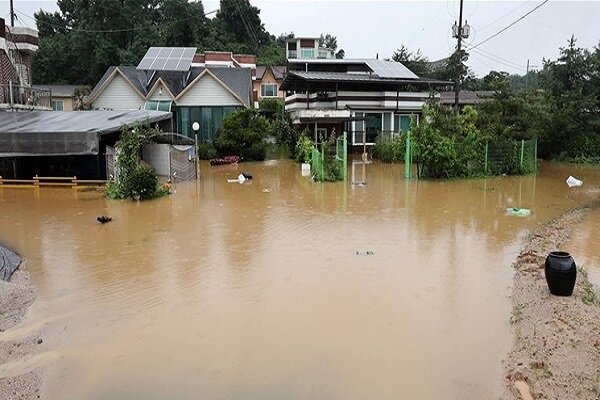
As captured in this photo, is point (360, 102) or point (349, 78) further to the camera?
point (360, 102)

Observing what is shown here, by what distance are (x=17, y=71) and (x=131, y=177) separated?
1572cm

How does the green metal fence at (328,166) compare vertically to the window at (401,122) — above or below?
below

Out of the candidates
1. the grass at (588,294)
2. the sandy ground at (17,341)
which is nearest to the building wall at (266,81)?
the sandy ground at (17,341)

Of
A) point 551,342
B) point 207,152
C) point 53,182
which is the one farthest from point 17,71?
point 551,342

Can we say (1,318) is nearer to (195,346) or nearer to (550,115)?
(195,346)

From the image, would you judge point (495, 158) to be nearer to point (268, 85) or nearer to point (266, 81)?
point (268, 85)

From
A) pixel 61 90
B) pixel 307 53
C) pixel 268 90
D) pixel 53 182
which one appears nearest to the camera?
pixel 53 182

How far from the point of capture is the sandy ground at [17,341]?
5.71 meters

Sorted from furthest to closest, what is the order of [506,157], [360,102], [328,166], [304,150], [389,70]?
[389,70]
[360,102]
[304,150]
[506,157]
[328,166]

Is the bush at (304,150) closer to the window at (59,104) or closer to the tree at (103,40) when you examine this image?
the window at (59,104)

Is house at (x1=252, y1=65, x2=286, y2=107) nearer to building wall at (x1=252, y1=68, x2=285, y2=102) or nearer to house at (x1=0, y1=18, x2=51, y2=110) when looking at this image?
building wall at (x1=252, y1=68, x2=285, y2=102)

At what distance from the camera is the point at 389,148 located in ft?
99.4

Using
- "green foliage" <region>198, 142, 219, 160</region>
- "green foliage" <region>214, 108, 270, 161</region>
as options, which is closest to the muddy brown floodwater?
"green foliage" <region>214, 108, 270, 161</region>

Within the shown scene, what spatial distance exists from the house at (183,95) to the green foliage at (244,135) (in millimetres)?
4884
